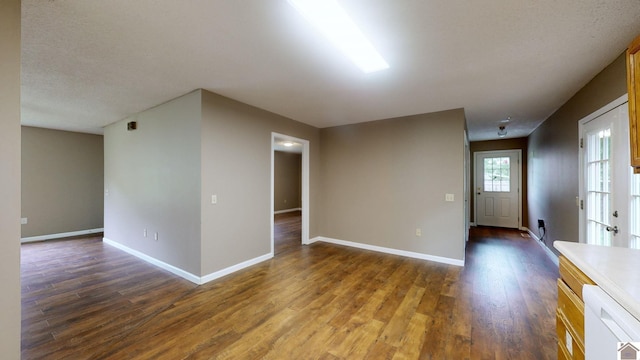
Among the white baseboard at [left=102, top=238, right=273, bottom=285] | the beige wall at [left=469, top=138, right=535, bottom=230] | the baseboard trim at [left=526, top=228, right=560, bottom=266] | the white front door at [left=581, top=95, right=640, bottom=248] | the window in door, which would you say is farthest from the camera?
the beige wall at [left=469, top=138, right=535, bottom=230]

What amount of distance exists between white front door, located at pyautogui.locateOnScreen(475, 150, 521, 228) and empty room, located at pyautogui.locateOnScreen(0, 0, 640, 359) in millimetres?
864

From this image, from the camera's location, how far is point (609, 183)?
8.25ft

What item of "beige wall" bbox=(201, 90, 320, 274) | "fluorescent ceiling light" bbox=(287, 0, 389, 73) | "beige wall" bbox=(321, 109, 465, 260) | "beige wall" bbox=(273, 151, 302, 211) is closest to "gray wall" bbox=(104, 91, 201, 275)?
"beige wall" bbox=(201, 90, 320, 274)

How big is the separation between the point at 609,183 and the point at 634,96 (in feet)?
5.60

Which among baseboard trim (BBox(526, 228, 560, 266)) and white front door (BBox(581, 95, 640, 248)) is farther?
baseboard trim (BBox(526, 228, 560, 266))

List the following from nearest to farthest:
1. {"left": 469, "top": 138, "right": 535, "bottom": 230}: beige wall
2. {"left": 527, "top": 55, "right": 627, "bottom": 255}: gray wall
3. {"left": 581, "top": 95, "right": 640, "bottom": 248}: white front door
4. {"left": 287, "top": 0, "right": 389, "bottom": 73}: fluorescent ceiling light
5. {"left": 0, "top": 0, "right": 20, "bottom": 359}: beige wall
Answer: {"left": 0, "top": 0, "right": 20, "bottom": 359}: beige wall
{"left": 287, "top": 0, "right": 389, "bottom": 73}: fluorescent ceiling light
{"left": 581, "top": 95, "right": 640, "bottom": 248}: white front door
{"left": 527, "top": 55, "right": 627, "bottom": 255}: gray wall
{"left": 469, "top": 138, "right": 535, "bottom": 230}: beige wall

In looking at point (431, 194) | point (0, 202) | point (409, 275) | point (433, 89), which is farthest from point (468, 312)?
point (0, 202)

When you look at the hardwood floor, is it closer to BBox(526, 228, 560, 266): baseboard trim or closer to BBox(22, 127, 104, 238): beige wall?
BBox(526, 228, 560, 266): baseboard trim

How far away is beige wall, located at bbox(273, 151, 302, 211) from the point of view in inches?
372

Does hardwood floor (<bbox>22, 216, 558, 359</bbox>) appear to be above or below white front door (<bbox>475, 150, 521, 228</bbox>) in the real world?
below

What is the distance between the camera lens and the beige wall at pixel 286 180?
9445 mm

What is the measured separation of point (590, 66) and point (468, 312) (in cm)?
275

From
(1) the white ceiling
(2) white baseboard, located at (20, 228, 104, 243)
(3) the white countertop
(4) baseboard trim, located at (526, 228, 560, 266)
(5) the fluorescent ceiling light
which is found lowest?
(2) white baseboard, located at (20, 228, 104, 243)

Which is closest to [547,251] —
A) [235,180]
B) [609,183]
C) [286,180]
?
[609,183]
